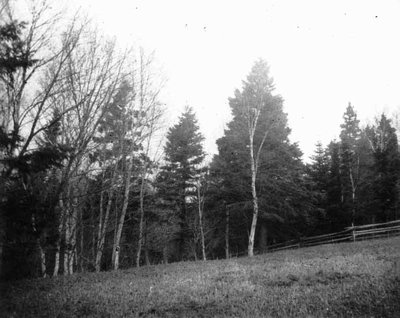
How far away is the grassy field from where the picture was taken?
22.4 ft

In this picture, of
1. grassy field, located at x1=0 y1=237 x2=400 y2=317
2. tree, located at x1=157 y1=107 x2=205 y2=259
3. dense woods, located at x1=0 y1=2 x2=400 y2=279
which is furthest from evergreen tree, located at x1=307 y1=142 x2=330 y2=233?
grassy field, located at x1=0 y1=237 x2=400 y2=317

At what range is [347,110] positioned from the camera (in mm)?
48312

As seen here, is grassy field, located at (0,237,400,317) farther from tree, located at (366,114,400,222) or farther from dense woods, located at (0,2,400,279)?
tree, located at (366,114,400,222)

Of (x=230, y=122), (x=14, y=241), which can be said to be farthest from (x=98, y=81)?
(x=230, y=122)

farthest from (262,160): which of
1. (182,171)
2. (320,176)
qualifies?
(320,176)

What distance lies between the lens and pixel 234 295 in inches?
329

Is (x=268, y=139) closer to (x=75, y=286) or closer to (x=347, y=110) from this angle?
(x=75, y=286)

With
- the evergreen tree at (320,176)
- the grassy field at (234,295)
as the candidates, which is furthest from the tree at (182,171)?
the grassy field at (234,295)

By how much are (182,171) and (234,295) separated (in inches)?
884

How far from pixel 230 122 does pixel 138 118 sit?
10.4m

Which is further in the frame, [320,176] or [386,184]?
[320,176]

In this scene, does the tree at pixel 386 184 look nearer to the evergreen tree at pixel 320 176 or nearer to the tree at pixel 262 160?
the evergreen tree at pixel 320 176

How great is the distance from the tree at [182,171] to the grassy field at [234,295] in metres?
17.7

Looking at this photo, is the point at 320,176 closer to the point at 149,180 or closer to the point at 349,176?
the point at 349,176
